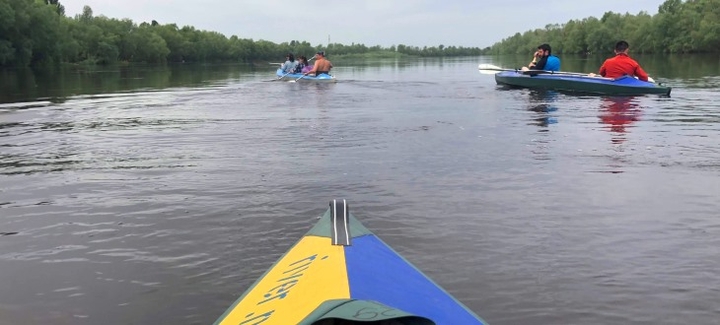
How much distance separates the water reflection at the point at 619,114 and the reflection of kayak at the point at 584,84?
15.6 inches

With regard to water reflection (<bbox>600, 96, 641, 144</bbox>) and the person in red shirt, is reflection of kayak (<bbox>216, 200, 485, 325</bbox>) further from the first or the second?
the person in red shirt

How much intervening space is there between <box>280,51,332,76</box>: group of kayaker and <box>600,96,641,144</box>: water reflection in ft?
46.6

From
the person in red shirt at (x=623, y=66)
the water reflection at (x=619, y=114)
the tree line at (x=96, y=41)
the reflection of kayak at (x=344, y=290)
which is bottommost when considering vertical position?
the reflection of kayak at (x=344, y=290)

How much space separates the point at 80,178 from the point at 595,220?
7.75 metres

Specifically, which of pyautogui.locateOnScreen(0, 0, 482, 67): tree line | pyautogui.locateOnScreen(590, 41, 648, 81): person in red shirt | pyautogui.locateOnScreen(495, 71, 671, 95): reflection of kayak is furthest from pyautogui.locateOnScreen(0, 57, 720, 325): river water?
pyautogui.locateOnScreen(0, 0, 482, 67): tree line

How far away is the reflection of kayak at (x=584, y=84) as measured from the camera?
61.6ft

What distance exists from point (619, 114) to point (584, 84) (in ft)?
15.4

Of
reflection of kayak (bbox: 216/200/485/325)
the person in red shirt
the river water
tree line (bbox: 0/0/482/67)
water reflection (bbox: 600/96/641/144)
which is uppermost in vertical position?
tree line (bbox: 0/0/482/67)

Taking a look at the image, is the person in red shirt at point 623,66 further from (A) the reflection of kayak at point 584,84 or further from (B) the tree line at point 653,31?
(B) the tree line at point 653,31

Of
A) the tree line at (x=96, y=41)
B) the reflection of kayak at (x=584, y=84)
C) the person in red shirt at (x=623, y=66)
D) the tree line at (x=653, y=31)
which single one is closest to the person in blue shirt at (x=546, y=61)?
the reflection of kayak at (x=584, y=84)

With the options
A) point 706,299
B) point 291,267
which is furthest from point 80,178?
point 706,299

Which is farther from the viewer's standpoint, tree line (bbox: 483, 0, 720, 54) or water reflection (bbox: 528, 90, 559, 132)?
tree line (bbox: 483, 0, 720, 54)

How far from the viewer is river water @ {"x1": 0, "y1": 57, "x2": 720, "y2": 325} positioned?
16.7 feet

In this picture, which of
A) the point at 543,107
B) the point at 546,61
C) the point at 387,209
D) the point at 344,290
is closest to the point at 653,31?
the point at 546,61
